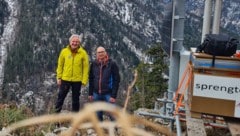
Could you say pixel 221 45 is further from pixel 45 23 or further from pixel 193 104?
pixel 45 23

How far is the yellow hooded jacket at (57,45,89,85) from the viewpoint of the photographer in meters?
7.71

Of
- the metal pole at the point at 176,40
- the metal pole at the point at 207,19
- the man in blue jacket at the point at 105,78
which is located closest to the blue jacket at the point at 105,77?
the man in blue jacket at the point at 105,78

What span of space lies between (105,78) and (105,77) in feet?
0.06

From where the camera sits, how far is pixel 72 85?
8055 mm

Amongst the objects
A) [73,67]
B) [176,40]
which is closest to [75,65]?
[73,67]

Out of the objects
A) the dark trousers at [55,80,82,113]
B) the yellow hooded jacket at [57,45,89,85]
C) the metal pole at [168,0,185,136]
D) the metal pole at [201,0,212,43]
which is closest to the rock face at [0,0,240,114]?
the metal pole at [201,0,212,43]

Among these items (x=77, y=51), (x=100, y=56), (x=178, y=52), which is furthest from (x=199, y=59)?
(x=178, y=52)

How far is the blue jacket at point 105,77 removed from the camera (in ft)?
24.1

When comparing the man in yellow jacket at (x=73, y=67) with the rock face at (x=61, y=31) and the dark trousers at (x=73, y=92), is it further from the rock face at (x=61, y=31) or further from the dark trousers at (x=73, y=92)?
the rock face at (x=61, y=31)

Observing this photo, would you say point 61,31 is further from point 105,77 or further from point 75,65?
point 105,77

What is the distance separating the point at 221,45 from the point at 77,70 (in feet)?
11.1

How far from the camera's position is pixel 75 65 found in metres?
7.72

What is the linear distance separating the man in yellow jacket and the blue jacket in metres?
0.34

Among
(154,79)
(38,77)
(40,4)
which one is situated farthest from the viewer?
(40,4)
